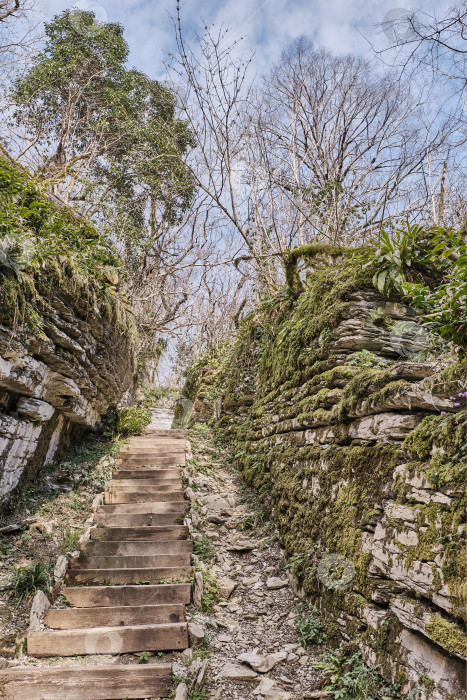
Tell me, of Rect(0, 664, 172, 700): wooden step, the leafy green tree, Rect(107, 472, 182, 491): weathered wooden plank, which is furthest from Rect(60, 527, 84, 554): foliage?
the leafy green tree

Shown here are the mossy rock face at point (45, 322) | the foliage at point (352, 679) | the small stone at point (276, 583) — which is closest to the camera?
the foliage at point (352, 679)

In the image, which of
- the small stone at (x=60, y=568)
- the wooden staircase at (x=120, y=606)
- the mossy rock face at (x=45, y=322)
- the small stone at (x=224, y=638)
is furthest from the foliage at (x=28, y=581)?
the small stone at (x=224, y=638)

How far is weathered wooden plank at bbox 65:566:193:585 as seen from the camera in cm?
432

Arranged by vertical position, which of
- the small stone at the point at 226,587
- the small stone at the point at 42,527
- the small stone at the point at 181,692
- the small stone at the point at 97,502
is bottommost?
the small stone at the point at 181,692

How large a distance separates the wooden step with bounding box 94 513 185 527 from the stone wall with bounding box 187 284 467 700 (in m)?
1.43

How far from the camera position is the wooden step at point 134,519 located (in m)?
5.54

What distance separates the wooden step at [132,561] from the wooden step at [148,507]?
1.13 m

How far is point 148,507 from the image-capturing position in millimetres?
5918

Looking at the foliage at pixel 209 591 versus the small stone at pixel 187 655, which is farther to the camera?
the foliage at pixel 209 591

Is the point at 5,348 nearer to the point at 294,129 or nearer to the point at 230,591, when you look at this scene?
the point at 230,591

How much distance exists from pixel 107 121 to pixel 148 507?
40.3 ft

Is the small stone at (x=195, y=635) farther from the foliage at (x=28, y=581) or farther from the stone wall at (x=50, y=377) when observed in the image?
the stone wall at (x=50, y=377)

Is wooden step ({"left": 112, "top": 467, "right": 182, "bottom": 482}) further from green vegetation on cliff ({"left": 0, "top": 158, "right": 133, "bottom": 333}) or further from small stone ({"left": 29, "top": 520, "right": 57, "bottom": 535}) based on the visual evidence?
green vegetation on cliff ({"left": 0, "top": 158, "right": 133, "bottom": 333})

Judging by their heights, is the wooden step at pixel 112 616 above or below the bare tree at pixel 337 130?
below
